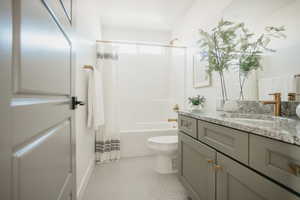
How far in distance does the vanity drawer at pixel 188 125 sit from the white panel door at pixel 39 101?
97 centimetres

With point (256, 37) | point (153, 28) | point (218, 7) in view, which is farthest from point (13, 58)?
point (153, 28)

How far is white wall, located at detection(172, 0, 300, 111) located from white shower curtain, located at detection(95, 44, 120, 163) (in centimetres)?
137

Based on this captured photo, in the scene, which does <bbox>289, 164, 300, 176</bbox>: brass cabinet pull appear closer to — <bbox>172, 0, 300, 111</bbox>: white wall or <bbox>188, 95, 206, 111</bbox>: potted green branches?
<bbox>172, 0, 300, 111</bbox>: white wall

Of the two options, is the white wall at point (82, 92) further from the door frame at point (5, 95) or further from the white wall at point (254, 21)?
the white wall at point (254, 21)

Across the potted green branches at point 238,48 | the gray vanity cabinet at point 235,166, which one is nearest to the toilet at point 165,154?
the gray vanity cabinet at point 235,166

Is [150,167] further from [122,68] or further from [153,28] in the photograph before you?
[153,28]

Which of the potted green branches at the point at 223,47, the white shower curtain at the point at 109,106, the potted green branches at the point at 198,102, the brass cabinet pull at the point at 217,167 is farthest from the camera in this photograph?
the white shower curtain at the point at 109,106

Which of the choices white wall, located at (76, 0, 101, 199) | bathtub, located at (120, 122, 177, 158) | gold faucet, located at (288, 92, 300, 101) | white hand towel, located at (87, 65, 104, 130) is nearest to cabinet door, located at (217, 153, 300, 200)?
gold faucet, located at (288, 92, 300, 101)

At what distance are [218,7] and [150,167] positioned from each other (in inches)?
91.6

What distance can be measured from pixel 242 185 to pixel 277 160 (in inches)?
10.0

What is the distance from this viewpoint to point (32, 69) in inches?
16.5

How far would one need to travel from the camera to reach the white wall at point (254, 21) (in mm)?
1085

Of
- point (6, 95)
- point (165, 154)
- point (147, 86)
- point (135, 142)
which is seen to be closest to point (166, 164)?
point (165, 154)

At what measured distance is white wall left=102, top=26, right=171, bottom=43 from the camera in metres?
3.26
